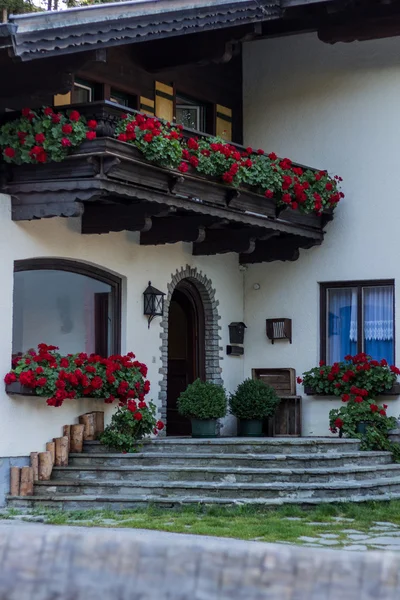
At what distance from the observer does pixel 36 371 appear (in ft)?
36.8

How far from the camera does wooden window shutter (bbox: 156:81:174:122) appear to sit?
1372cm

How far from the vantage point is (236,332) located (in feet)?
49.1

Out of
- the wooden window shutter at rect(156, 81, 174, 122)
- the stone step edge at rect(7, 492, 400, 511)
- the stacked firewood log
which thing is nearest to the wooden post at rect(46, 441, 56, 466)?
the stacked firewood log

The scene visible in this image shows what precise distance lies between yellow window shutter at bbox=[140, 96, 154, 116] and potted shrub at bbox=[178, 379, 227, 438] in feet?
11.7

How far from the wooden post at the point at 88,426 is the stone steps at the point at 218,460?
0.87 ft

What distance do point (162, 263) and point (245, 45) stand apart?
3.95m

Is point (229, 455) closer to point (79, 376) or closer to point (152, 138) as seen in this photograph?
point (79, 376)

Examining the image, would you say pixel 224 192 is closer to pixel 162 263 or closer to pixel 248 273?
pixel 162 263

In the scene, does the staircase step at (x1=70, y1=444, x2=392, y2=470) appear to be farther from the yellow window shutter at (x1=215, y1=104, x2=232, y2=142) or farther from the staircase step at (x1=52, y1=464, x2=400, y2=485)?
the yellow window shutter at (x1=215, y1=104, x2=232, y2=142)

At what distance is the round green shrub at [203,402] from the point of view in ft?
42.5

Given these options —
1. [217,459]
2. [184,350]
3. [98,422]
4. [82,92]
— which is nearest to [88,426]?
[98,422]

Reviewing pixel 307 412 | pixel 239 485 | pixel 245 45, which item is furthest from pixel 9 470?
pixel 245 45

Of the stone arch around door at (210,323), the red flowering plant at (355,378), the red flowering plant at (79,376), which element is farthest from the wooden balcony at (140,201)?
the red flowering plant at (355,378)

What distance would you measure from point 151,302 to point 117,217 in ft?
5.97
